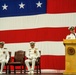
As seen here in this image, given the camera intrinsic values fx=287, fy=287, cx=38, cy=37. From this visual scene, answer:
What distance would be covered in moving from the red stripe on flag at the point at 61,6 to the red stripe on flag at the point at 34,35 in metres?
0.67

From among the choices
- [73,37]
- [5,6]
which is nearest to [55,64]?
[73,37]

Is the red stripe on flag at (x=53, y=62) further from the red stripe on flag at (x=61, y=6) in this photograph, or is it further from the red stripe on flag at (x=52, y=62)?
the red stripe on flag at (x=61, y=6)

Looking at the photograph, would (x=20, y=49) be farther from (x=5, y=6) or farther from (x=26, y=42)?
(x=5, y=6)

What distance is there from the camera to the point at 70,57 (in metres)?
8.03

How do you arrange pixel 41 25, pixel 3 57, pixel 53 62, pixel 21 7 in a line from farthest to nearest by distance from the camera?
pixel 21 7 < pixel 41 25 < pixel 53 62 < pixel 3 57

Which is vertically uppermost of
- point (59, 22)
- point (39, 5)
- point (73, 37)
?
point (39, 5)

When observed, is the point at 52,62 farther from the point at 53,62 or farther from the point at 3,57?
the point at 3,57

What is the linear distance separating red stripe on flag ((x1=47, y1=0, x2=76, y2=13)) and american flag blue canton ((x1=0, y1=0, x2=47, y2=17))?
0.79 feet

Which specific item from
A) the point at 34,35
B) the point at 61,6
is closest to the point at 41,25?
the point at 34,35

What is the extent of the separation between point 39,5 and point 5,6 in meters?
1.37

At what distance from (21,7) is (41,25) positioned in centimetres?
110

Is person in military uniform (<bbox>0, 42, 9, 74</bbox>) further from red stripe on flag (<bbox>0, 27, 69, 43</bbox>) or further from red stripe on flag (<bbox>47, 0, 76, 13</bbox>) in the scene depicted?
red stripe on flag (<bbox>47, 0, 76, 13</bbox>)

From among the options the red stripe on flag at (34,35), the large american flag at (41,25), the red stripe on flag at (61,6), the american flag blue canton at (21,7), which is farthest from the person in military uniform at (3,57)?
the red stripe on flag at (61,6)

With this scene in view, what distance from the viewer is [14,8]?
35.8 ft
